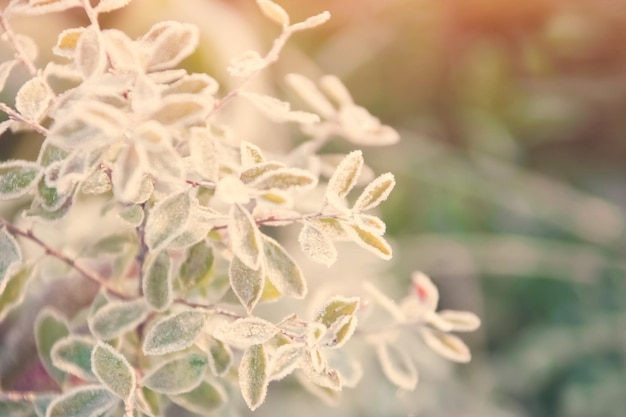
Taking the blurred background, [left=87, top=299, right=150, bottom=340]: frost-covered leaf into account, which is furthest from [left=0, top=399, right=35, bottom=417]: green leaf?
the blurred background

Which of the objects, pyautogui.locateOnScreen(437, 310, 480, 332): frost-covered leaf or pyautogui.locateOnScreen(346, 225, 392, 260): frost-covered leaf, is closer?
pyautogui.locateOnScreen(346, 225, 392, 260): frost-covered leaf

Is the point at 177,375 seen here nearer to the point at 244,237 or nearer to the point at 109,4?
the point at 244,237

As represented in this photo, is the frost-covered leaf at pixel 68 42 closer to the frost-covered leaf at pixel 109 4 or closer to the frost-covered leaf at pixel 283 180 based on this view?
the frost-covered leaf at pixel 109 4

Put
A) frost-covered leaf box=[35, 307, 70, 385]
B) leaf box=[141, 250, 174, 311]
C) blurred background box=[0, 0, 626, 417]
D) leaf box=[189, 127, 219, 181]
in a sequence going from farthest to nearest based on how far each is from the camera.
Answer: blurred background box=[0, 0, 626, 417] → frost-covered leaf box=[35, 307, 70, 385] → leaf box=[141, 250, 174, 311] → leaf box=[189, 127, 219, 181]

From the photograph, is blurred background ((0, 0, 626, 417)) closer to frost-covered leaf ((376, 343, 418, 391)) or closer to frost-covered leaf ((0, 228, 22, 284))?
frost-covered leaf ((376, 343, 418, 391))

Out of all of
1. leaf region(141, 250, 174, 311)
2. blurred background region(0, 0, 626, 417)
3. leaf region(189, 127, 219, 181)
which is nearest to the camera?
leaf region(189, 127, 219, 181)

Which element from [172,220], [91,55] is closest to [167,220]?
[172,220]

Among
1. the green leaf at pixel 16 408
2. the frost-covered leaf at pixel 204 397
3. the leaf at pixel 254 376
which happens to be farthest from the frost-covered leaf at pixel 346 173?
the green leaf at pixel 16 408
